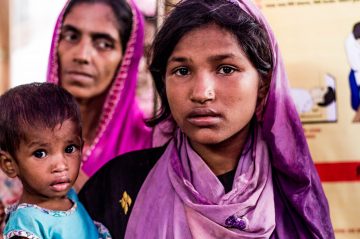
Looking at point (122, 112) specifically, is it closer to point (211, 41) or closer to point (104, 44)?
point (104, 44)

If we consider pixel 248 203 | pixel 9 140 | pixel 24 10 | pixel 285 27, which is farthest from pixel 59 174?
pixel 24 10

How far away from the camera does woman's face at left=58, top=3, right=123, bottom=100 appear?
2703 mm

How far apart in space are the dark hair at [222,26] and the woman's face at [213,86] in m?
0.02

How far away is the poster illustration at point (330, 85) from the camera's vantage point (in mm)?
2652

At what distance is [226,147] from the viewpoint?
6.20 ft

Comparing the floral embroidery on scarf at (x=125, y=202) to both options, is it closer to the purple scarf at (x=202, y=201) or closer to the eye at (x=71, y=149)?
the purple scarf at (x=202, y=201)

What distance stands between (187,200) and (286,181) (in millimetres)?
327

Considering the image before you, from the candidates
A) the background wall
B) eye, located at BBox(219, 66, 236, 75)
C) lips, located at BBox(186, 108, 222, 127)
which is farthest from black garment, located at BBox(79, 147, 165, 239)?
the background wall

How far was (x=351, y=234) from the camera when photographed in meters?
2.65

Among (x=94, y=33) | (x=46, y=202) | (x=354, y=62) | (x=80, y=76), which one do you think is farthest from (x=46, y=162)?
(x=354, y=62)

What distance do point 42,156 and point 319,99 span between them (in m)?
1.46

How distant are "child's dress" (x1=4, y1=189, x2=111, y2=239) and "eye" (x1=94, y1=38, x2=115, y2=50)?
1098mm

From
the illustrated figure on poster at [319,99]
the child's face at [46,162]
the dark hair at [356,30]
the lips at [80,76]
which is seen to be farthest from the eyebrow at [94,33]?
the dark hair at [356,30]

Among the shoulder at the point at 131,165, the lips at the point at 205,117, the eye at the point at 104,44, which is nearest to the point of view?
the lips at the point at 205,117
